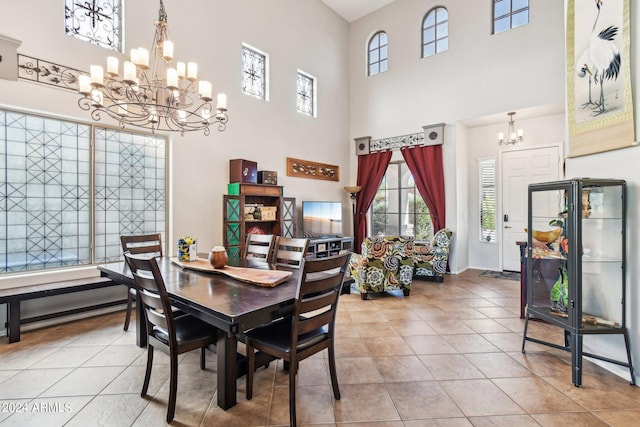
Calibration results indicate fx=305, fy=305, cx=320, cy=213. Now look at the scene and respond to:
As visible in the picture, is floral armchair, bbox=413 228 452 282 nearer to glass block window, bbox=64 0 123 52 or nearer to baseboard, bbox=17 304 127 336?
baseboard, bbox=17 304 127 336

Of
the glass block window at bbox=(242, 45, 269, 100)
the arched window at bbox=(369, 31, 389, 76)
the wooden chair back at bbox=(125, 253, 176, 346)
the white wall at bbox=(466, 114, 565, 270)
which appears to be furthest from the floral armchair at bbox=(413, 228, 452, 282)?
the wooden chair back at bbox=(125, 253, 176, 346)

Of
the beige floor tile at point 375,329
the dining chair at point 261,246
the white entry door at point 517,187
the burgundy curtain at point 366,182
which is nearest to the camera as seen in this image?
the dining chair at point 261,246

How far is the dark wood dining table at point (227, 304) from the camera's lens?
5.00ft

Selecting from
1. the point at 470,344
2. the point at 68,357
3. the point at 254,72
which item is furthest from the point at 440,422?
the point at 254,72

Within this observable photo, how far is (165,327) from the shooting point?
5.77ft

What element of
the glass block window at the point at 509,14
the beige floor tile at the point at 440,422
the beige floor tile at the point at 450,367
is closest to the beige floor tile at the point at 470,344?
the beige floor tile at the point at 450,367

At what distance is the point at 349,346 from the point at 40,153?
372 centimetres

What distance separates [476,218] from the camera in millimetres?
6168

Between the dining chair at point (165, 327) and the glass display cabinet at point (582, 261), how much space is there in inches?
99.1

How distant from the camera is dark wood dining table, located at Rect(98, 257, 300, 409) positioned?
1.53 m

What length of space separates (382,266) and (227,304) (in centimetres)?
286

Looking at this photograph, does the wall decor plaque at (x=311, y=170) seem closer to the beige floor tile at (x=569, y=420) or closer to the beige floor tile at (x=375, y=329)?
the beige floor tile at (x=375, y=329)

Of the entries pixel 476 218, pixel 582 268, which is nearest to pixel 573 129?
pixel 582 268

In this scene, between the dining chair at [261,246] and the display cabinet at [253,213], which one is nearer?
the dining chair at [261,246]
